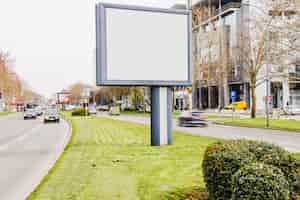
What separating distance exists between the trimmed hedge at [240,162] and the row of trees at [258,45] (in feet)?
56.4

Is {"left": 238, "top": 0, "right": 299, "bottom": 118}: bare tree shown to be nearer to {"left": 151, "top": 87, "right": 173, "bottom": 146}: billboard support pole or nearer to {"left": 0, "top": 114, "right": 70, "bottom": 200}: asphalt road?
{"left": 151, "top": 87, "right": 173, "bottom": 146}: billboard support pole

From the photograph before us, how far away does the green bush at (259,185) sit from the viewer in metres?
4.62

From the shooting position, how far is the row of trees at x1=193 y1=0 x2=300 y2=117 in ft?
74.6

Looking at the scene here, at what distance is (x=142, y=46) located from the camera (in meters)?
14.8

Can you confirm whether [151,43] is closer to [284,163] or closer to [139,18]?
[139,18]

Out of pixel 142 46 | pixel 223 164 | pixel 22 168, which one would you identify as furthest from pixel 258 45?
pixel 223 164

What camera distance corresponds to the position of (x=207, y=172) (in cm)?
579

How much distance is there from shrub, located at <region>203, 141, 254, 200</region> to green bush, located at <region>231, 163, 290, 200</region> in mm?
488

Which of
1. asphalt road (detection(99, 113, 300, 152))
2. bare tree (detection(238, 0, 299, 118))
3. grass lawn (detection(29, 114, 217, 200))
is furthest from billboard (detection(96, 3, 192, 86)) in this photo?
bare tree (detection(238, 0, 299, 118))

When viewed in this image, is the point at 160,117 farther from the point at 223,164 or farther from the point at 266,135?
the point at 223,164

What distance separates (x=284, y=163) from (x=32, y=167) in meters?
8.05

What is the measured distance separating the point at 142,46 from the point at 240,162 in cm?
997

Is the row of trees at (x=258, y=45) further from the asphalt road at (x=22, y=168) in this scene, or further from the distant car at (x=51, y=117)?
the distant car at (x=51, y=117)

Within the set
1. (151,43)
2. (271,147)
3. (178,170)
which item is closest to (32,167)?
(178,170)
